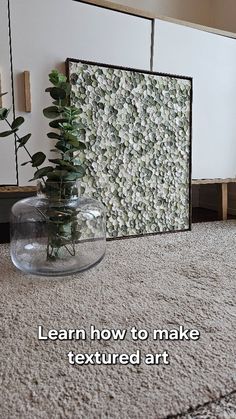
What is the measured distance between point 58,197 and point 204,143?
79 cm

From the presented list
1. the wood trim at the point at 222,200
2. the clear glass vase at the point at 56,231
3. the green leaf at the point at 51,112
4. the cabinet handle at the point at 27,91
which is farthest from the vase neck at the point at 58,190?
the wood trim at the point at 222,200

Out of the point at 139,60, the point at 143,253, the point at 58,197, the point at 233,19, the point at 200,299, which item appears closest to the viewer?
the point at 200,299

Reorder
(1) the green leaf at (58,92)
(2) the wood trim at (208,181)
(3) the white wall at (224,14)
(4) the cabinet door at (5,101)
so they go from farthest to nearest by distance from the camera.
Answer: (3) the white wall at (224,14) → (2) the wood trim at (208,181) → (4) the cabinet door at (5,101) → (1) the green leaf at (58,92)

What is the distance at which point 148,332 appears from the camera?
0.56 meters

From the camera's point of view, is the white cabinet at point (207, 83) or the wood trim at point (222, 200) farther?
the wood trim at point (222, 200)

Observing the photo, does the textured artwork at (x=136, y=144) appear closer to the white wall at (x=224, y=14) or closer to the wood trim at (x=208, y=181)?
the wood trim at (x=208, y=181)

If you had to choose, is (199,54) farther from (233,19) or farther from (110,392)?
(110,392)

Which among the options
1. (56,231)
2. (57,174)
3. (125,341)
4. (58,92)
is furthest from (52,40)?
(125,341)

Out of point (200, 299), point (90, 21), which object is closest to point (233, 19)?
point (90, 21)

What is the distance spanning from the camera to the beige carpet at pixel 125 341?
401 millimetres

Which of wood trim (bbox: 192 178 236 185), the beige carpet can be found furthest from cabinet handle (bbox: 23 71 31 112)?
wood trim (bbox: 192 178 236 185)

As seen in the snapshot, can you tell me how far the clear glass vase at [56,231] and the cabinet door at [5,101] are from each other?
7.4 inches

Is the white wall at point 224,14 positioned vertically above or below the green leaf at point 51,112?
above

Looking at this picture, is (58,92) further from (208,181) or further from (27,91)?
(208,181)
